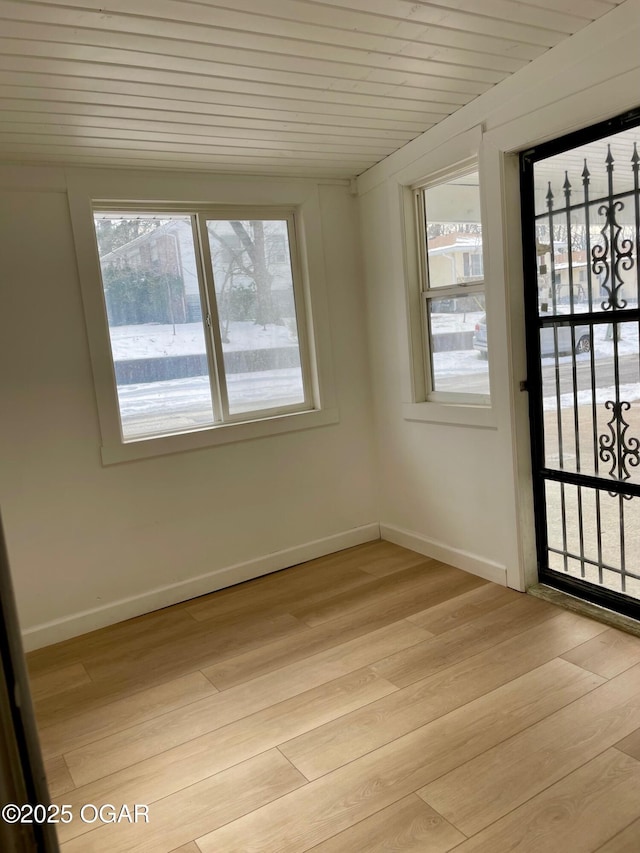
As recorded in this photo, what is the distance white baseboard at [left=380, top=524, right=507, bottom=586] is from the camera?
336 cm

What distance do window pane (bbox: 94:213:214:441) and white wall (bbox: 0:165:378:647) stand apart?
0.22m

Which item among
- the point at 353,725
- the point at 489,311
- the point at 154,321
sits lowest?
the point at 353,725

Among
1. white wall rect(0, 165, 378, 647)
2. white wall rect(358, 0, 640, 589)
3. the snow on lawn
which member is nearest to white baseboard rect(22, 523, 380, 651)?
white wall rect(0, 165, 378, 647)

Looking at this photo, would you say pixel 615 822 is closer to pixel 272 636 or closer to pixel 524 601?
pixel 524 601

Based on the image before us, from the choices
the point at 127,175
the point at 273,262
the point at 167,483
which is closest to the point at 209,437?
the point at 167,483

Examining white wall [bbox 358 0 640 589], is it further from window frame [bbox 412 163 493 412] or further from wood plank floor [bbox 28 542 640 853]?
wood plank floor [bbox 28 542 640 853]

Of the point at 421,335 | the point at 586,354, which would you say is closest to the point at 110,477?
the point at 421,335

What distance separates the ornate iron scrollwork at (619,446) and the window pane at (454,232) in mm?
1052

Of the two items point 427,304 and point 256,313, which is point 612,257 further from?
point 256,313

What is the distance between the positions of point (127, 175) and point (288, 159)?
88cm

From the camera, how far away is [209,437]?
3.56 meters

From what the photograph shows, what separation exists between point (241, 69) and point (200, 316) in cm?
149

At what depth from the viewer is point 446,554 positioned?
3.71 m

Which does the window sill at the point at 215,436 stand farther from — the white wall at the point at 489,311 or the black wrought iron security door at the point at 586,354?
the black wrought iron security door at the point at 586,354
